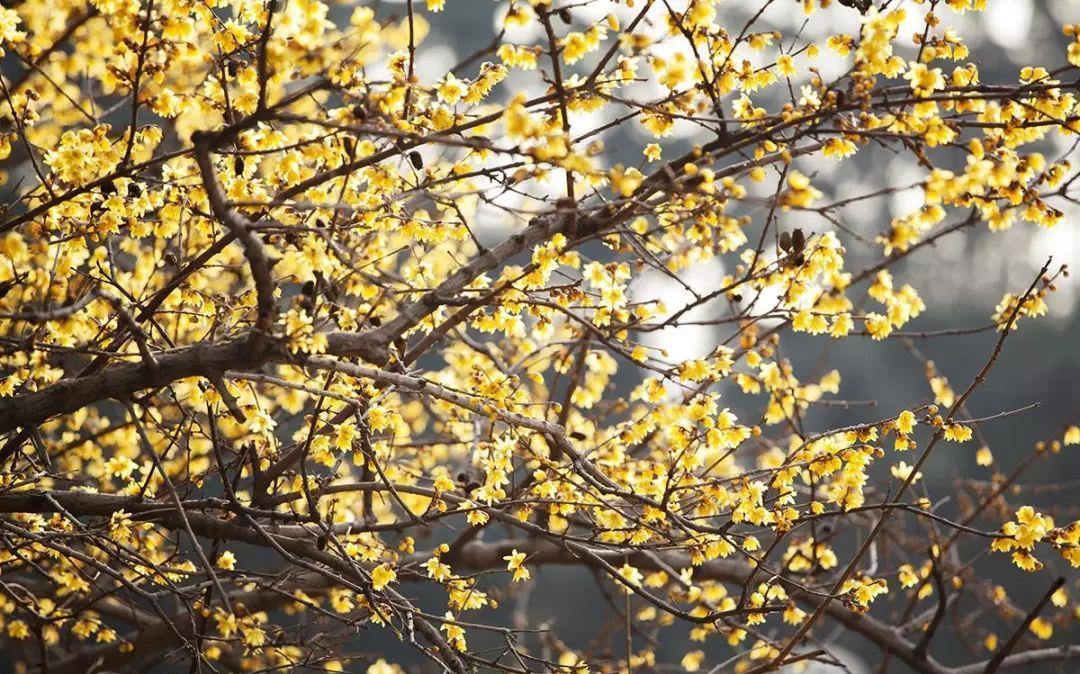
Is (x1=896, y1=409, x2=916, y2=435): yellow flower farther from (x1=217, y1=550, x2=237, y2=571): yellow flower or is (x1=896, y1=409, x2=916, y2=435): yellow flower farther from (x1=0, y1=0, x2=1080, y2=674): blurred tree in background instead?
(x1=217, y1=550, x2=237, y2=571): yellow flower

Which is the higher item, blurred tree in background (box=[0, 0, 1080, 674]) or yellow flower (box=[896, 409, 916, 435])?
blurred tree in background (box=[0, 0, 1080, 674])

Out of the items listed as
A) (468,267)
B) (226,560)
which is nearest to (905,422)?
(468,267)

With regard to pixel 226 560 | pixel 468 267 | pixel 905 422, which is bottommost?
pixel 905 422

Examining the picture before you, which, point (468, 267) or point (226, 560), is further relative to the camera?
point (226, 560)

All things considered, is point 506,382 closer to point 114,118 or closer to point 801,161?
point 114,118

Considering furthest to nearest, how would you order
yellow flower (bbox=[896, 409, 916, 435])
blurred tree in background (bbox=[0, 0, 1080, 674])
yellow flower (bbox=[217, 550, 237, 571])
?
yellow flower (bbox=[217, 550, 237, 571])
yellow flower (bbox=[896, 409, 916, 435])
blurred tree in background (bbox=[0, 0, 1080, 674])

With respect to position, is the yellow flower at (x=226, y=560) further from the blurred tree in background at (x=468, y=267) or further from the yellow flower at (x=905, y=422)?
the yellow flower at (x=905, y=422)

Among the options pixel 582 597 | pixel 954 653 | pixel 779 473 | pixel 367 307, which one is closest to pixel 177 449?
pixel 367 307

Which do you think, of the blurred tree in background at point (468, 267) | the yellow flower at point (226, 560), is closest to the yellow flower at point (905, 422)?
the blurred tree in background at point (468, 267)

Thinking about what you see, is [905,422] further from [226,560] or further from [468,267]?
[226,560]

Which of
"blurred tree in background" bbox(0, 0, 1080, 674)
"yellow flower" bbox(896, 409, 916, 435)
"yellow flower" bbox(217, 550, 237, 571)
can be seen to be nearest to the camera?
"blurred tree in background" bbox(0, 0, 1080, 674)

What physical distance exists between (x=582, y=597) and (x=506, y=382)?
9392 millimetres

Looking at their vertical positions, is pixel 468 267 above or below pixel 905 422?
above

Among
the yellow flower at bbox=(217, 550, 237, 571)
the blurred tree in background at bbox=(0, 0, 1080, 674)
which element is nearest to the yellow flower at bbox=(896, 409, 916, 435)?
the blurred tree in background at bbox=(0, 0, 1080, 674)
